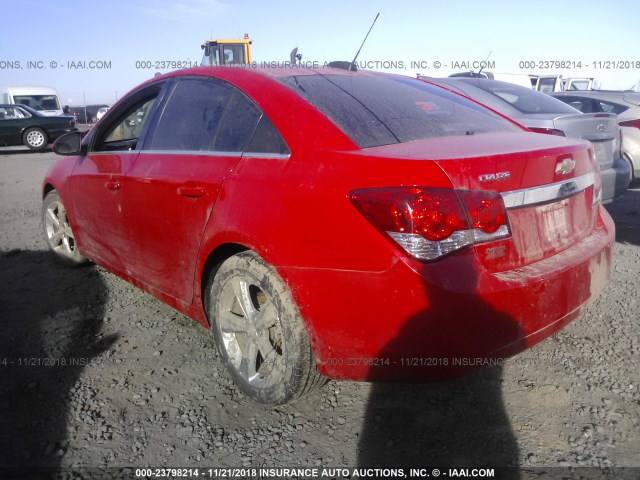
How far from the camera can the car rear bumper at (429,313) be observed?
179 cm

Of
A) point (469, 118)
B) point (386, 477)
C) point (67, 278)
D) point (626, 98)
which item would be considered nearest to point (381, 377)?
point (386, 477)

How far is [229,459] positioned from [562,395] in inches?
60.2

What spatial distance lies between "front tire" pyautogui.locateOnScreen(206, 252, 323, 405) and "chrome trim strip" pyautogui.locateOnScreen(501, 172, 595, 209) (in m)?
0.93

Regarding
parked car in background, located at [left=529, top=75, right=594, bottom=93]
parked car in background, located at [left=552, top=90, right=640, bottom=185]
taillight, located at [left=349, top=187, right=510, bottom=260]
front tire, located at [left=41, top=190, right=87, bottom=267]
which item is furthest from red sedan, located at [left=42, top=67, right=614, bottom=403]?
parked car in background, located at [left=529, top=75, right=594, bottom=93]

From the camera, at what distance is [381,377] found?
6.57 ft

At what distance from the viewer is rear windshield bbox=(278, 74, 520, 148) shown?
225 centimetres

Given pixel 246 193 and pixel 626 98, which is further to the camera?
pixel 626 98

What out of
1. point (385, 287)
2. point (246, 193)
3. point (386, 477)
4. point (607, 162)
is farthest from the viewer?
point (607, 162)

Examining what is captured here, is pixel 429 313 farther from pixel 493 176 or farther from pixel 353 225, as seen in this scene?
pixel 493 176

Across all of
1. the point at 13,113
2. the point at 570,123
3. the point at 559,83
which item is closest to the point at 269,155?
the point at 570,123

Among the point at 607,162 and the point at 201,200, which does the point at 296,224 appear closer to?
the point at 201,200

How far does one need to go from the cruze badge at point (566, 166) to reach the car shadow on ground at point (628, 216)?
10.5 feet

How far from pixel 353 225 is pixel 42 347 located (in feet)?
7.05

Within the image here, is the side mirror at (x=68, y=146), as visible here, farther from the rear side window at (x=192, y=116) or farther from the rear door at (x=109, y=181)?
the rear side window at (x=192, y=116)
